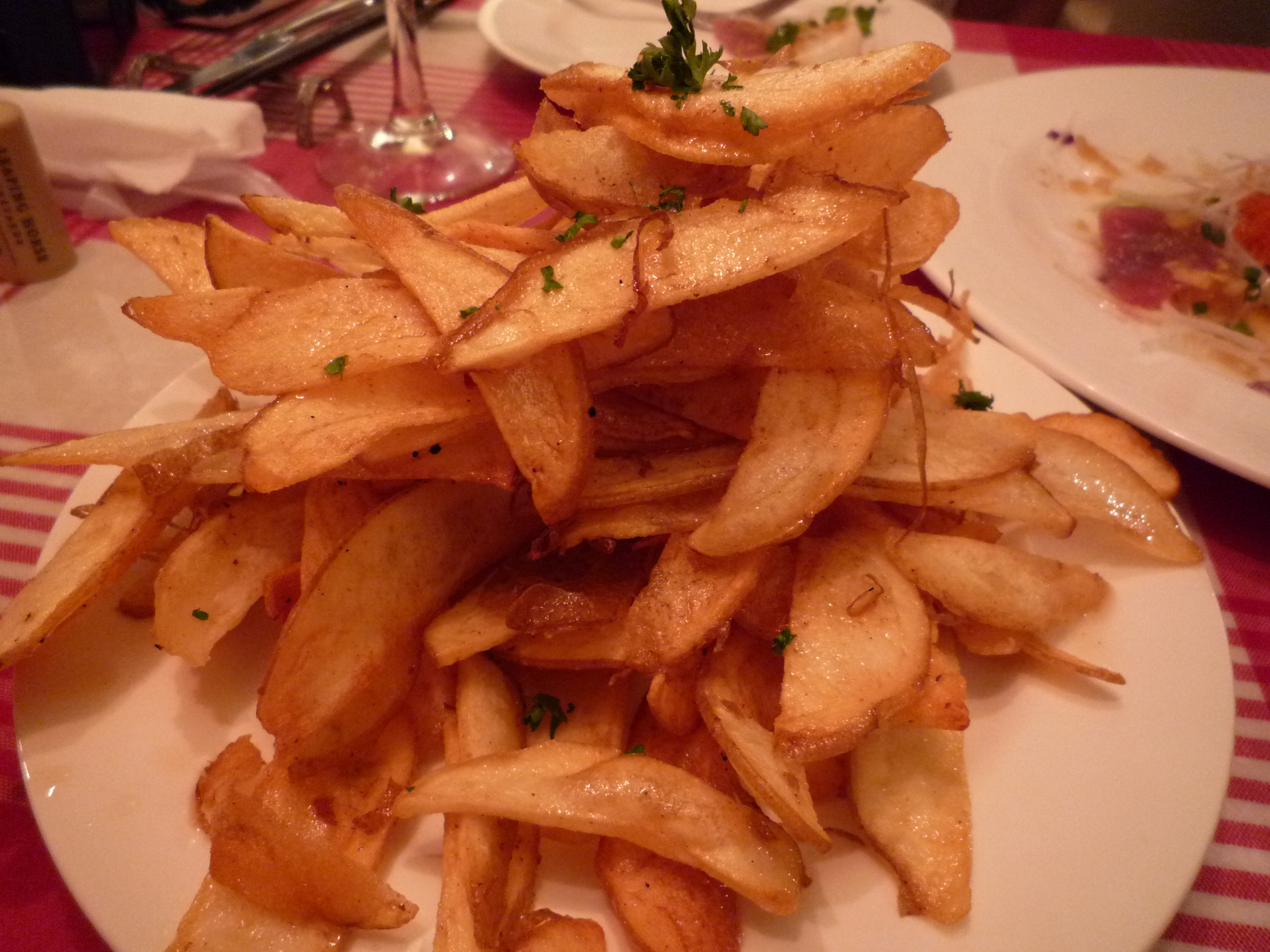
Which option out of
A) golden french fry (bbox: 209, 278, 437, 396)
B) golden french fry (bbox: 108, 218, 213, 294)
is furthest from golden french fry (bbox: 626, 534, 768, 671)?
golden french fry (bbox: 108, 218, 213, 294)

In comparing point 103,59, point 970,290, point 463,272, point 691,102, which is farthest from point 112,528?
point 103,59

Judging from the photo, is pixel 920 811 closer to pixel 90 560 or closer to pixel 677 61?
pixel 677 61

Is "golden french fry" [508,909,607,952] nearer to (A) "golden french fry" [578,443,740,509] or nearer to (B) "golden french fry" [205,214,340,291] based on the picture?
(A) "golden french fry" [578,443,740,509]

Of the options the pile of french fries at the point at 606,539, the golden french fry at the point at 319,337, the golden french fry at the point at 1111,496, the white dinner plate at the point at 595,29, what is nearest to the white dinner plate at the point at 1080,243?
the golden french fry at the point at 1111,496

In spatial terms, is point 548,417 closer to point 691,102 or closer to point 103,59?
point 691,102

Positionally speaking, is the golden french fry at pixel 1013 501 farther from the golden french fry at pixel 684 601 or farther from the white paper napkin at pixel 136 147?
the white paper napkin at pixel 136 147
